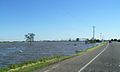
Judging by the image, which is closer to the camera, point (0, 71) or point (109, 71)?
point (109, 71)

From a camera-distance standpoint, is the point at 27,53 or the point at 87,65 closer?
the point at 87,65

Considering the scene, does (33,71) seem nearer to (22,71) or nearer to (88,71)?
(22,71)

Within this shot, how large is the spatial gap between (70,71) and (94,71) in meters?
1.52

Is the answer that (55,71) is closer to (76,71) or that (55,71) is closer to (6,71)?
(76,71)

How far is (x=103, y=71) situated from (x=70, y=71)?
2102mm

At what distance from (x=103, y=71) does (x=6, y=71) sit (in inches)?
258

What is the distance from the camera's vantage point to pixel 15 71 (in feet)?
60.3

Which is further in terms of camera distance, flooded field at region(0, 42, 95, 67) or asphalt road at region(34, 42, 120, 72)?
flooded field at region(0, 42, 95, 67)

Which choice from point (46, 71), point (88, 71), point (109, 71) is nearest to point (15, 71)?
point (46, 71)

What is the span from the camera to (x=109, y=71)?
687 inches

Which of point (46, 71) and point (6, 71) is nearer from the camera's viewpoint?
point (46, 71)

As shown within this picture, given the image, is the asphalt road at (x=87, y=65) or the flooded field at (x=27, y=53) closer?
the asphalt road at (x=87, y=65)

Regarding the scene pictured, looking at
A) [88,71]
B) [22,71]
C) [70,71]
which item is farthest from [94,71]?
[22,71]

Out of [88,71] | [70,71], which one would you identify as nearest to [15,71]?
[70,71]
